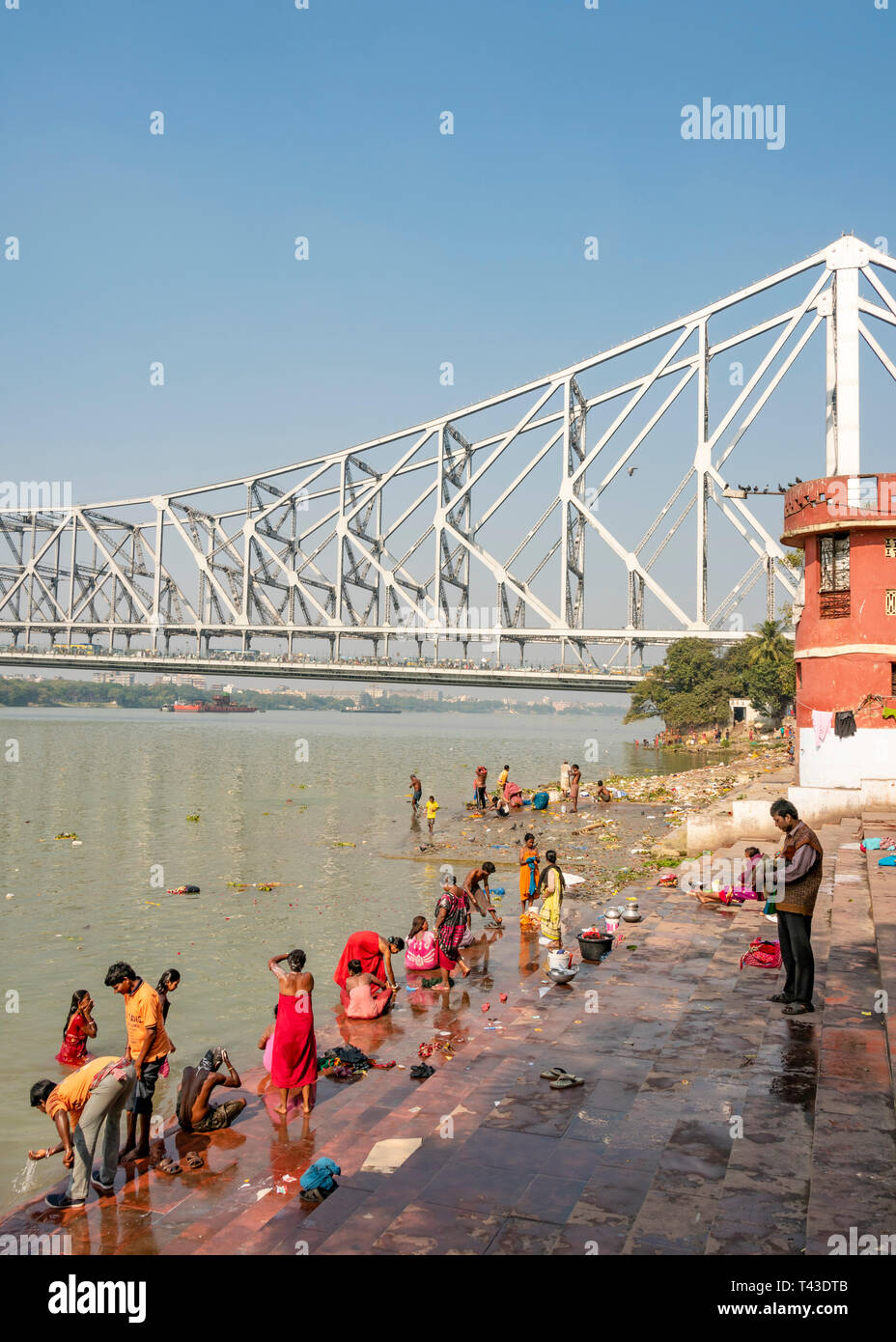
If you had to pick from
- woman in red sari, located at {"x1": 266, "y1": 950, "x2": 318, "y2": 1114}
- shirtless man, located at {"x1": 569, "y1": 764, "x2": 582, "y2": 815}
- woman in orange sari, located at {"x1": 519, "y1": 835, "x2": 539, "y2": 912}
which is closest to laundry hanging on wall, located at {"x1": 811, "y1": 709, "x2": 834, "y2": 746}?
woman in orange sari, located at {"x1": 519, "y1": 835, "x2": 539, "y2": 912}

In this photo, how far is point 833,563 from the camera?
51.6 feet

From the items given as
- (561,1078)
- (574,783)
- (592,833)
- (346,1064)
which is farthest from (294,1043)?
(574,783)

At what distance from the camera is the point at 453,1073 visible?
6863 mm

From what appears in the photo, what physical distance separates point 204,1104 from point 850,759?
12275 mm

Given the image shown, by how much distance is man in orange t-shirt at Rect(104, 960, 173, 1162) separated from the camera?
598 centimetres

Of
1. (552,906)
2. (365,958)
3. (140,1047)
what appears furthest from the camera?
(552,906)

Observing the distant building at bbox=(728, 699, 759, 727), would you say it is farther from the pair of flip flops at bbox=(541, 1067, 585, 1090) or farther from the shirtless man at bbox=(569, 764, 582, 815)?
the pair of flip flops at bbox=(541, 1067, 585, 1090)

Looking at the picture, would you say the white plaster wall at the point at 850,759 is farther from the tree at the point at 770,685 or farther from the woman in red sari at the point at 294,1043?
the tree at the point at 770,685

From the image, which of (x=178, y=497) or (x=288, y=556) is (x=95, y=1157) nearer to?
(x=288, y=556)

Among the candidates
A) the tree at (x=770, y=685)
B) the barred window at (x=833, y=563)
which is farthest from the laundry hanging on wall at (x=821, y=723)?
the tree at (x=770, y=685)

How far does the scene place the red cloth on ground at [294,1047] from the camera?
6.44 meters

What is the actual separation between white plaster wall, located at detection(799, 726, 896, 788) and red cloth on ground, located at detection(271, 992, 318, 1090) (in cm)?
1132

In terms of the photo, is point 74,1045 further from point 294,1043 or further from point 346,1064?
point 294,1043

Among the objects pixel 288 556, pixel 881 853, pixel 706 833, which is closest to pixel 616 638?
pixel 288 556
